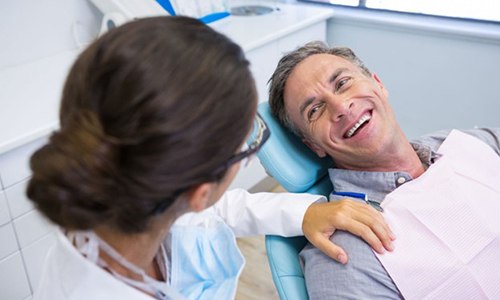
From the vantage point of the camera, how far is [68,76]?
26.9 inches

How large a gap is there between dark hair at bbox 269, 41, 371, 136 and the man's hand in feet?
1.17

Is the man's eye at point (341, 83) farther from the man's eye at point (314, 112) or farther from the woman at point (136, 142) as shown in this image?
the woman at point (136, 142)

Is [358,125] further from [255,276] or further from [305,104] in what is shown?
[255,276]

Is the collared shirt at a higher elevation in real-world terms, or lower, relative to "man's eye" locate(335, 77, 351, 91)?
lower

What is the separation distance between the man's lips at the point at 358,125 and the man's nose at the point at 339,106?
0.04m

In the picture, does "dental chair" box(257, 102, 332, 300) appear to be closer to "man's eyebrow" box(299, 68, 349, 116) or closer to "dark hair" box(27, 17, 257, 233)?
"man's eyebrow" box(299, 68, 349, 116)

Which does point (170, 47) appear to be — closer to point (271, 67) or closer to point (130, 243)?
point (130, 243)

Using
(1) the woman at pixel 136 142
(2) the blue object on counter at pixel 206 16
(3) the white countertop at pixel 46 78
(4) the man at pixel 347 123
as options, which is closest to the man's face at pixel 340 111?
(4) the man at pixel 347 123

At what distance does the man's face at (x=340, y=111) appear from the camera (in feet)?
4.44

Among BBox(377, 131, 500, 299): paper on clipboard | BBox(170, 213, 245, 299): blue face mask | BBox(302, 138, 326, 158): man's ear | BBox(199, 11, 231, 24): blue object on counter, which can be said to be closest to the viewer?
BBox(170, 213, 245, 299): blue face mask

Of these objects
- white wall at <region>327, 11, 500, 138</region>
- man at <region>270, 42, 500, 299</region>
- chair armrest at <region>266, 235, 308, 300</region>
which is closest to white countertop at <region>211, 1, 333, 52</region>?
white wall at <region>327, 11, 500, 138</region>

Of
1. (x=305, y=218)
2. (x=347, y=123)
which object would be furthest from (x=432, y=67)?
(x=305, y=218)

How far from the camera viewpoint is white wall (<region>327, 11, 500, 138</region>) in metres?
2.23

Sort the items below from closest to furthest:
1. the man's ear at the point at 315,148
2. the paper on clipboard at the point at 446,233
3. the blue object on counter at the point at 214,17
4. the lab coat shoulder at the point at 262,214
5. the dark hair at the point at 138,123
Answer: the dark hair at the point at 138,123 < the paper on clipboard at the point at 446,233 < the lab coat shoulder at the point at 262,214 < the man's ear at the point at 315,148 < the blue object on counter at the point at 214,17
